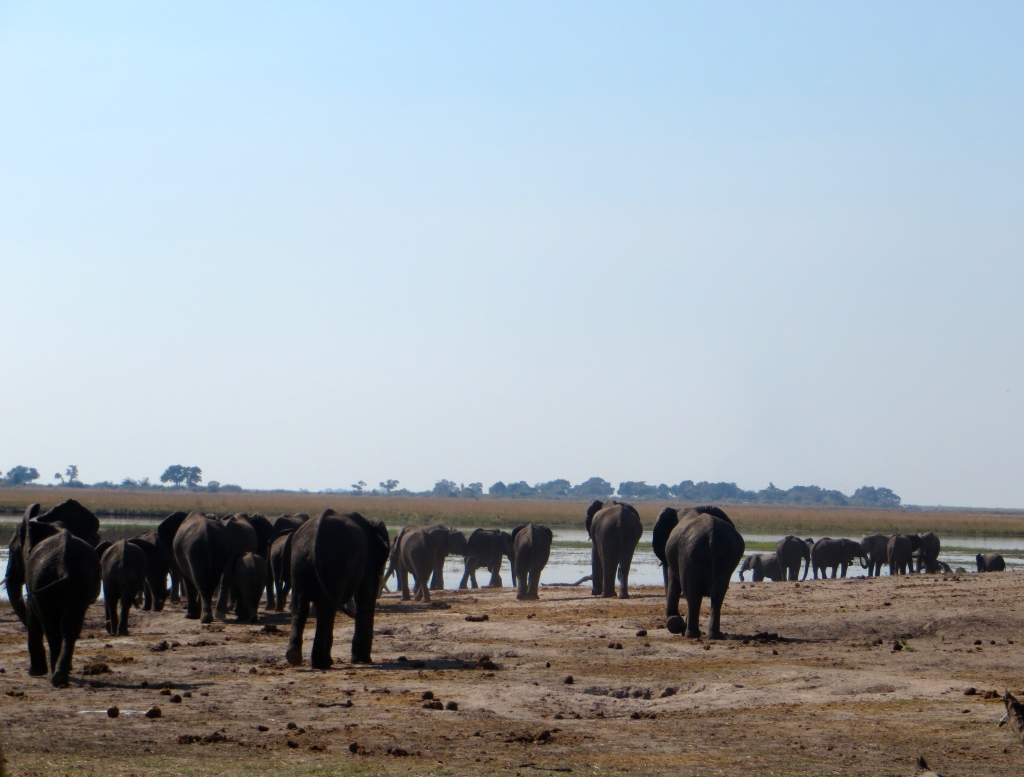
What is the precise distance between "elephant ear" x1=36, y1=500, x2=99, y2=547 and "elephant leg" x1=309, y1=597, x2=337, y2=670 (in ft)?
11.9

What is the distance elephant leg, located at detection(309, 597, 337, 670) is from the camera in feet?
47.6

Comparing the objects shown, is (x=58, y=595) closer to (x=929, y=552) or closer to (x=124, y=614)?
(x=124, y=614)

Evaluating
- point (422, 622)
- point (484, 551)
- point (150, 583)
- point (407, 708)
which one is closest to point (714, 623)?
point (422, 622)

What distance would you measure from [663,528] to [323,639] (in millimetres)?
7237

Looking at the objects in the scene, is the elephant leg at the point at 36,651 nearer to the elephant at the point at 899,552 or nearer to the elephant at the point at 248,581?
the elephant at the point at 248,581

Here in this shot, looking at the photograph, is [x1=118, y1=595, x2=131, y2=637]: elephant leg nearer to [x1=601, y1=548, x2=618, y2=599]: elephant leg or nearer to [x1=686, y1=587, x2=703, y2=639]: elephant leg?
[x1=686, y1=587, x2=703, y2=639]: elephant leg

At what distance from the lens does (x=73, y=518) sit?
53.4 ft

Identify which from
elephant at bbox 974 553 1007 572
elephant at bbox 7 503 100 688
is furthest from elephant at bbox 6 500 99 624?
elephant at bbox 974 553 1007 572

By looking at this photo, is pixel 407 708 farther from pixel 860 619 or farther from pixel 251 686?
pixel 860 619

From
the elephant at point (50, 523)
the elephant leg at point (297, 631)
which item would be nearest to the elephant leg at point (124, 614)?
the elephant at point (50, 523)

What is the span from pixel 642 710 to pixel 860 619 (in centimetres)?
759

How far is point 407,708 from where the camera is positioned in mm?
11695

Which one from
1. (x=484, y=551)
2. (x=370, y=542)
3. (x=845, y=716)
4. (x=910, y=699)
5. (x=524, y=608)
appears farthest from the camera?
(x=484, y=551)

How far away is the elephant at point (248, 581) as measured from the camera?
67.2 ft
